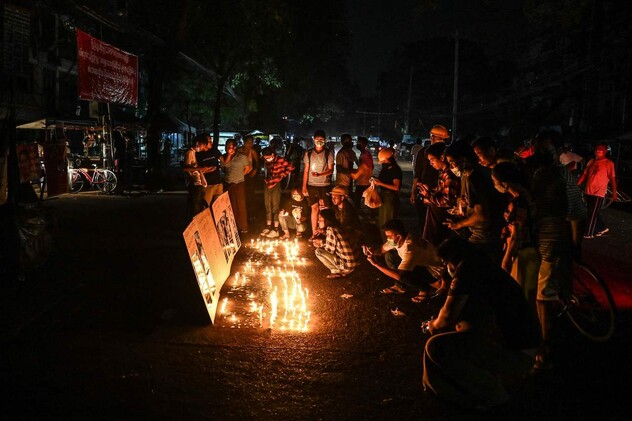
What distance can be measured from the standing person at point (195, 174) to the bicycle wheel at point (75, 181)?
31.8 feet

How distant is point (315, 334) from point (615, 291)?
177 inches

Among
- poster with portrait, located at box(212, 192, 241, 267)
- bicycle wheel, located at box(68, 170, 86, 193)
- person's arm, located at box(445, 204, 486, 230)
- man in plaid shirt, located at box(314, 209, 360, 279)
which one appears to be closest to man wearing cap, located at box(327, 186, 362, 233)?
man in plaid shirt, located at box(314, 209, 360, 279)

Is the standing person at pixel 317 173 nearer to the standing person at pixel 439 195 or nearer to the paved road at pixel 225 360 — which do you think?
the paved road at pixel 225 360

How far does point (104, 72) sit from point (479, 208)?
1496 cm

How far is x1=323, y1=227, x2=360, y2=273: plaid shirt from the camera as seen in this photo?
8008 mm

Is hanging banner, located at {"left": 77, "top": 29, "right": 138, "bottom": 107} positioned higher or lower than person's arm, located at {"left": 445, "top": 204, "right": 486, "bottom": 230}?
higher

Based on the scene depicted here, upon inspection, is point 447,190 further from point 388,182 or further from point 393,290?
point 388,182

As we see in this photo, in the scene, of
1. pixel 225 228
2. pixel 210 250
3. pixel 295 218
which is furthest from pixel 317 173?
pixel 210 250

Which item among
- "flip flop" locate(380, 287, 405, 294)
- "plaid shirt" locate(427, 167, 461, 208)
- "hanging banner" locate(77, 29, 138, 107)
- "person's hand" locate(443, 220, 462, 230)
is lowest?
"flip flop" locate(380, 287, 405, 294)

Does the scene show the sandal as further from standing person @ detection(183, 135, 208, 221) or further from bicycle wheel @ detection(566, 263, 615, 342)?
standing person @ detection(183, 135, 208, 221)

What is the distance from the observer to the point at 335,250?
8.19 meters

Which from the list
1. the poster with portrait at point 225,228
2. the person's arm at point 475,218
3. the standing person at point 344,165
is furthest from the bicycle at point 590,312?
the standing person at point 344,165

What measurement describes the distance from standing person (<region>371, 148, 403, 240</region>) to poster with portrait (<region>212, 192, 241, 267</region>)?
246 centimetres

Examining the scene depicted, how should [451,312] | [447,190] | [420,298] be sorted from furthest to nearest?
1. [447,190]
2. [420,298]
3. [451,312]
